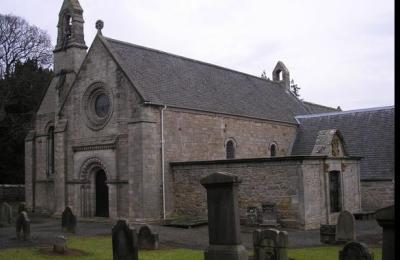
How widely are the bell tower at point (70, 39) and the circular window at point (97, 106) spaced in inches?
157

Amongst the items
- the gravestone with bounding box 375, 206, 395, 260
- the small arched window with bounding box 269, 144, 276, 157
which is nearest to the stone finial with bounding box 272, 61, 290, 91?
the small arched window with bounding box 269, 144, 276, 157

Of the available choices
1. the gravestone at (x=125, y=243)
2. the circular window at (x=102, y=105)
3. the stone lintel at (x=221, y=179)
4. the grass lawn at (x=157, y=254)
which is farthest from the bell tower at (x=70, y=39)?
the stone lintel at (x=221, y=179)

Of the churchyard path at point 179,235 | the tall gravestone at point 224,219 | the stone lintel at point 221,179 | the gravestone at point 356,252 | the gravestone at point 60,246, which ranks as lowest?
the churchyard path at point 179,235

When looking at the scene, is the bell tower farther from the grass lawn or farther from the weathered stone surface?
the grass lawn

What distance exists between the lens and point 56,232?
2333 centimetres

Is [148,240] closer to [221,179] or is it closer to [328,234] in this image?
[221,179]

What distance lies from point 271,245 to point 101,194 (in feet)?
56.7

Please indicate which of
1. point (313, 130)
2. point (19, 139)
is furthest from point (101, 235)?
point (19, 139)

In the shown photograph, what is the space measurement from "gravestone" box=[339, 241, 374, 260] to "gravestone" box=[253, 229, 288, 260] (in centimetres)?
166

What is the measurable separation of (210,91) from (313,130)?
9.55m

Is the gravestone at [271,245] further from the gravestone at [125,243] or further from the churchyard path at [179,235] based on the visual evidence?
the churchyard path at [179,235]

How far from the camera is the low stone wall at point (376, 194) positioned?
3061 cm

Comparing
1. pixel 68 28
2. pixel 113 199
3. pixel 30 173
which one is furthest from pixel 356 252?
pixel 30 173

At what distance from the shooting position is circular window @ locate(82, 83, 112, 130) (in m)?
28.8
